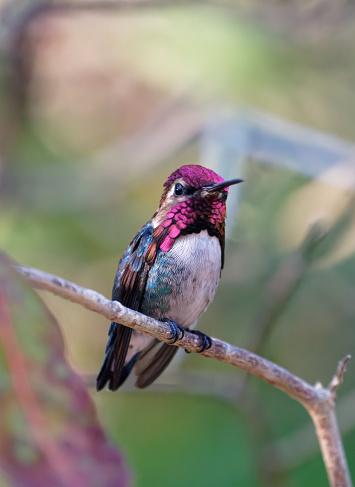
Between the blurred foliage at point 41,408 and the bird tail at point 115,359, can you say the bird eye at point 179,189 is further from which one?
the blurred foliage at point 41,408

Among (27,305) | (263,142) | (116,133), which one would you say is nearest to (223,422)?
(263,142)

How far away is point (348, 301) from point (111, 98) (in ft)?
7.73

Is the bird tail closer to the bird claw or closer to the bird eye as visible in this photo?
the bird claw

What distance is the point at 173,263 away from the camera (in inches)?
94.2

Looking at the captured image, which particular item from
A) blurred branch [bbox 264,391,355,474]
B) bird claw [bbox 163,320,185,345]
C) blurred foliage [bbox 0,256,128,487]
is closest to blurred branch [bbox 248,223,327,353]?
blurred branch [bbox 264,391,355,474]

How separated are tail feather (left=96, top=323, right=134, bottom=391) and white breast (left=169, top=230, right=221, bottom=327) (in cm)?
19

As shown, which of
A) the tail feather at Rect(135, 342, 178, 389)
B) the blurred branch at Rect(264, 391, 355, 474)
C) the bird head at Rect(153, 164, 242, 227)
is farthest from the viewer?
the blurred branch at Rect(264, 391, 355, 474)

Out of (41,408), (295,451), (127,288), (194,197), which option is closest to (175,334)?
(127,288)

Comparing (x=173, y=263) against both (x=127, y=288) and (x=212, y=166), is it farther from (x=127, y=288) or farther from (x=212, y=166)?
(x=212, y=166)

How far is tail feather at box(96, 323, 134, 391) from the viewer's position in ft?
7.62

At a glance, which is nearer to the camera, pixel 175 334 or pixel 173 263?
pixel 175 334

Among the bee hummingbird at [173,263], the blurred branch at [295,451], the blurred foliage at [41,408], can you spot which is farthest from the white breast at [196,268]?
the blurred foliage at [41,408]

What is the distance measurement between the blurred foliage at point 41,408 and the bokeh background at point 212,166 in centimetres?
178

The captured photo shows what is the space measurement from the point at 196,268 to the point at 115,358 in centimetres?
33
